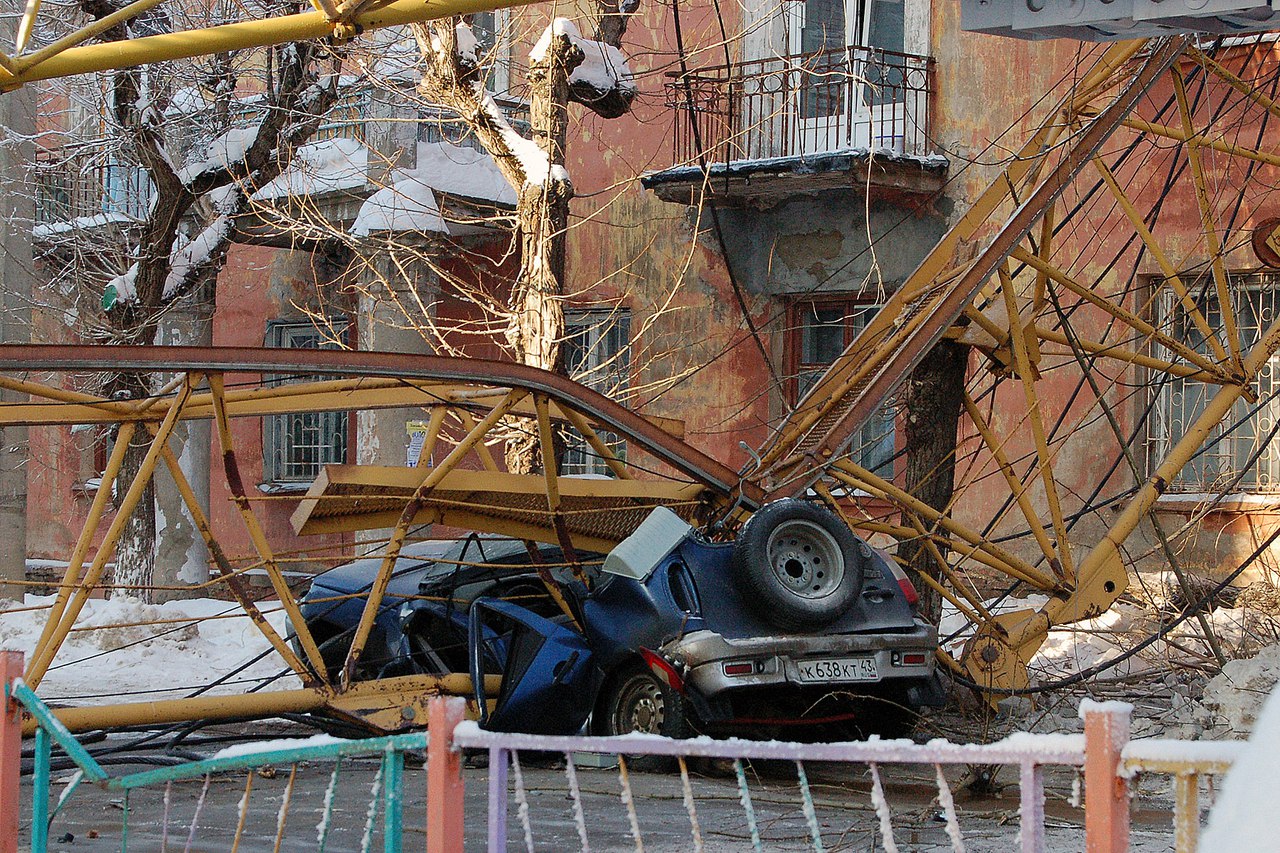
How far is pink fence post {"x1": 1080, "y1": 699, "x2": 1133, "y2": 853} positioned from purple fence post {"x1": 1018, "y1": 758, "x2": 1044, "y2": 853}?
0.16 metres

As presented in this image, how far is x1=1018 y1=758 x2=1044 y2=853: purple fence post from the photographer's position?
3291 mm

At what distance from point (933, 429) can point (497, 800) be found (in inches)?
292

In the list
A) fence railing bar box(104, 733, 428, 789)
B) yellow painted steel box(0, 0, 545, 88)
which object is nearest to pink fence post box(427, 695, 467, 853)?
fence railing bar box(104, 733, 428, 789)

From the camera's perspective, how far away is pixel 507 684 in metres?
8.30

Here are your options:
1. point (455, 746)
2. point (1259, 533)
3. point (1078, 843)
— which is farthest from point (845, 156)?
point (455, 746)

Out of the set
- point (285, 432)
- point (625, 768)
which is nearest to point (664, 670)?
point (625, 768)

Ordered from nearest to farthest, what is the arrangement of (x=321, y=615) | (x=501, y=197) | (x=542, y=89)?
1. (x=321, y=615)
2. (x=542, y=89)
3. (x=501, y=197)

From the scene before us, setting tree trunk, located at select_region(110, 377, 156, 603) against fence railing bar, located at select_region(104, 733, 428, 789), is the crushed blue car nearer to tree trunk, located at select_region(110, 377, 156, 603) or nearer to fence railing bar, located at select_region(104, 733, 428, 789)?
fence railing bar, located at select_region(104, 733, 428, 789)

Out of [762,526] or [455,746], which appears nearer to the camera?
[455,746]

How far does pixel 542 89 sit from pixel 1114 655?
6.80 meters

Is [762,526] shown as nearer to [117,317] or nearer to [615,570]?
[615,570]

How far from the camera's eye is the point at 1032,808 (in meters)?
3.32

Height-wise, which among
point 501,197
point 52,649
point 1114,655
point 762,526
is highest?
point 501,197

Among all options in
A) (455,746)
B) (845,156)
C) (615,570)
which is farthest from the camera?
(845,156)
